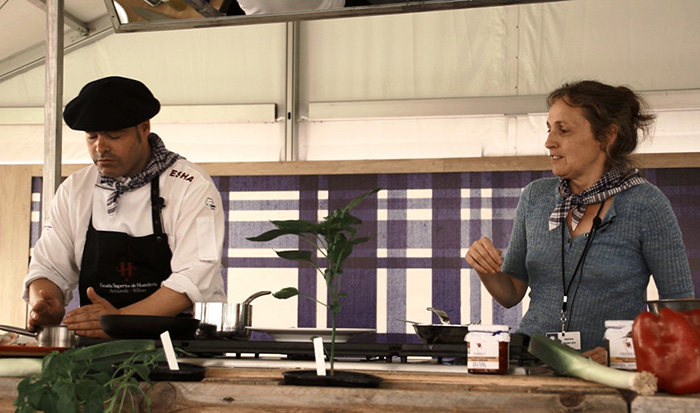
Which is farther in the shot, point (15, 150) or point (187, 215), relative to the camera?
point (15, 150)

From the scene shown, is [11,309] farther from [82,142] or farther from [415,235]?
[415,235]

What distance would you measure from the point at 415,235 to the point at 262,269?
891 millimetres

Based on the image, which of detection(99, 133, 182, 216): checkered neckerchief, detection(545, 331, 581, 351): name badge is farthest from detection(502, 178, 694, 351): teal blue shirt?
detection(99, 133, 182, 216): checkered neckerchief

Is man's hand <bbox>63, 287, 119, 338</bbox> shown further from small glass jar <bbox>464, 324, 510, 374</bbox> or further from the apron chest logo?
small glass jar <bbox>464, 324, 510, 374</bbox>

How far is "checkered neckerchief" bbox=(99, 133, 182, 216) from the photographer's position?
2.76 metres

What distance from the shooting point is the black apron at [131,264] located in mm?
2699

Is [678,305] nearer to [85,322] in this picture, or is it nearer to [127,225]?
[85,322]

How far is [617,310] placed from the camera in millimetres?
2316

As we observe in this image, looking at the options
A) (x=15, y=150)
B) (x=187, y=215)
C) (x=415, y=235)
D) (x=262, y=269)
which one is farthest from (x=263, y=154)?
(x=187, y=215)

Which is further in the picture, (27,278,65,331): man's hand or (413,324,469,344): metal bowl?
(27,278,65,331): man's hand

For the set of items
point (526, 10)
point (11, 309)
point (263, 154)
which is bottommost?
point (11, 309)

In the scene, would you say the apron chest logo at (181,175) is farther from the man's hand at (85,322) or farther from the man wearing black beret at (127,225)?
the man's hand at (85,322)

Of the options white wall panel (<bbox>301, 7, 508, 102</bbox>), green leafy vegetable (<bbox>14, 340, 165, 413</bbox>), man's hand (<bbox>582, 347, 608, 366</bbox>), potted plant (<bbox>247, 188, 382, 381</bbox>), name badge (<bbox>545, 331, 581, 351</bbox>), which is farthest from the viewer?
white wall panel (<bbox>301, 7, 508, 102</bbox>)

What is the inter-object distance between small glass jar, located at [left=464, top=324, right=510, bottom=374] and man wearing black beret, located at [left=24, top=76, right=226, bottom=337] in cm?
116
